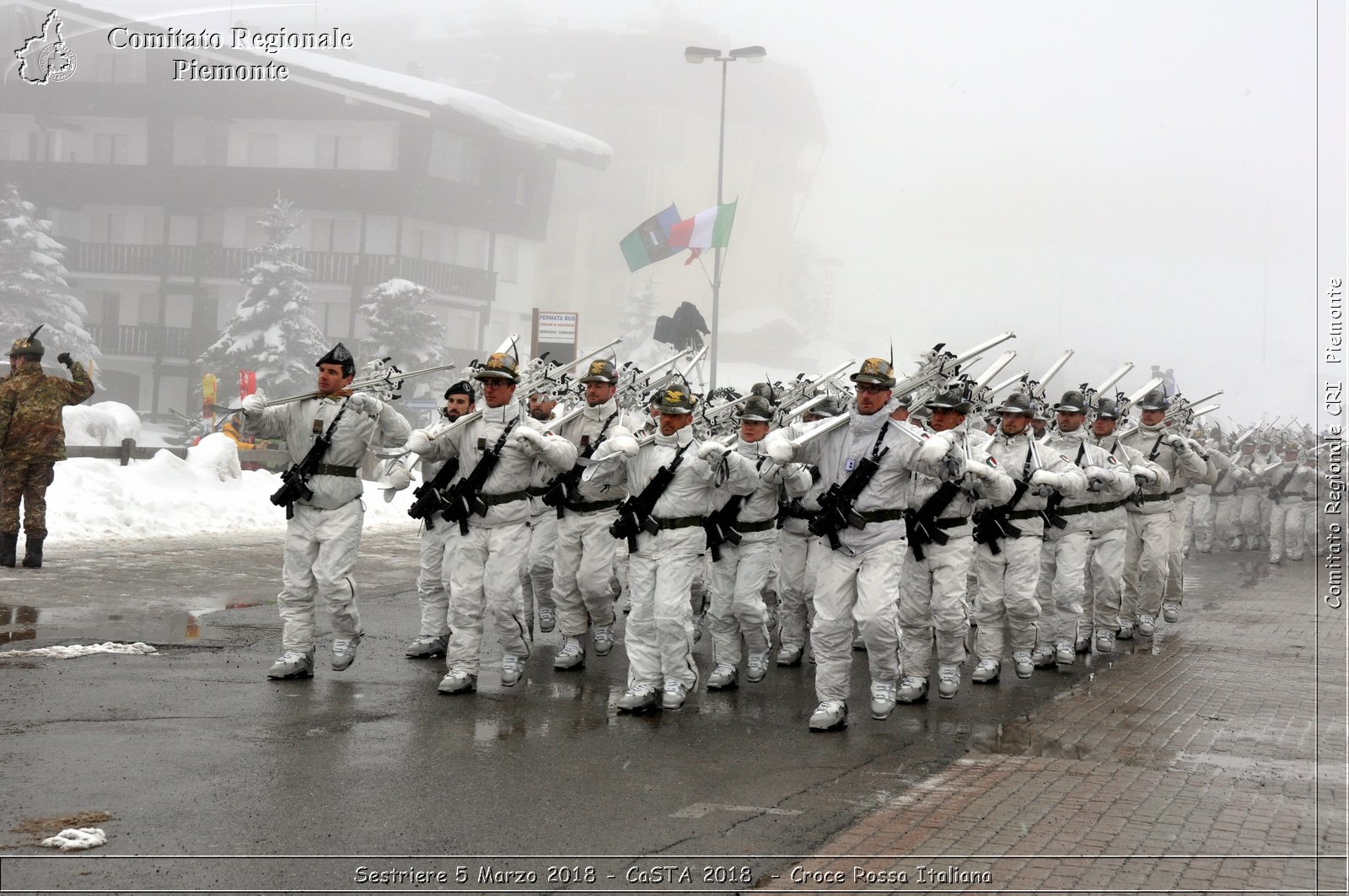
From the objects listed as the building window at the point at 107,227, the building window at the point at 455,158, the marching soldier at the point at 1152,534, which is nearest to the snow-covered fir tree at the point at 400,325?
the building window at the point at 455,158

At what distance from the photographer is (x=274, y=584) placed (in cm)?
1368

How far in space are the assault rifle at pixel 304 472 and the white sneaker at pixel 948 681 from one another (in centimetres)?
455

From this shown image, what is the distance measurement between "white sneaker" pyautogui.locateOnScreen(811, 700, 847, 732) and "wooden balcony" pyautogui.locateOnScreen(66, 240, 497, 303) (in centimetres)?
4408

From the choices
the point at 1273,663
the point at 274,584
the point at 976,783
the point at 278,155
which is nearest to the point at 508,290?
the point at 278,155

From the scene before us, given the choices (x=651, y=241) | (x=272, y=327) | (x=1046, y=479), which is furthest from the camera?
(x=272, y=327)

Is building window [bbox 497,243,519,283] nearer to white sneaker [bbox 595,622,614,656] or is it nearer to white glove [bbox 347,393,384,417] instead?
white sneaker [bbox 595,622,614,656]

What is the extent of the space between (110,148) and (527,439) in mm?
47606

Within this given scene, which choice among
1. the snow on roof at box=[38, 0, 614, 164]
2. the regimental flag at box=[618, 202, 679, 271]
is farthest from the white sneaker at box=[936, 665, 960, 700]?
the snow on roof at box=[38, 0, 614, 164]

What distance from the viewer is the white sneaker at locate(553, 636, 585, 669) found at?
9.91m

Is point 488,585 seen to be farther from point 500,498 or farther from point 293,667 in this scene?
point 293,667

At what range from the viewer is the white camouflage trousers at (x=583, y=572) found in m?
10.1

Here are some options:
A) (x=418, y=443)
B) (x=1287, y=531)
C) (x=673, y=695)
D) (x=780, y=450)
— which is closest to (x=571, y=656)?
(x=673, y=695)

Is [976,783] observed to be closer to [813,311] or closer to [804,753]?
[804,753]

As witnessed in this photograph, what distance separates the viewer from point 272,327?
42281mm
